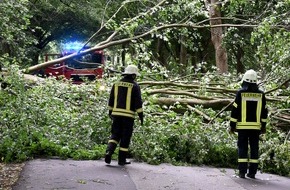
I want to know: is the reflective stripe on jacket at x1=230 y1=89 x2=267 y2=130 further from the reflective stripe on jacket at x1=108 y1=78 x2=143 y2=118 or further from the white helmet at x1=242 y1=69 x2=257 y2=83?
the reflective stripe on jacket at x1=108 y1=78 x2=143 y2=118

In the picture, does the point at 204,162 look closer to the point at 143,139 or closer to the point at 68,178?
the point at 143,139

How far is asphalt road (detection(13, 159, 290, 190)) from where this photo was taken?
6967 mm

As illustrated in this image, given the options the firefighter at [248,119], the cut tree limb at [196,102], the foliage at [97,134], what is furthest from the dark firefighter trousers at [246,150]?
the cut tree limb at [196,102]

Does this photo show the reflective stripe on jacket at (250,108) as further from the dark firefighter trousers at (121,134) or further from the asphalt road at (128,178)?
the dark firefighter trousers at (121,134)

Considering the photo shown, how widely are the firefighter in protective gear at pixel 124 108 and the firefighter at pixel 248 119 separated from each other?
176 centimetres

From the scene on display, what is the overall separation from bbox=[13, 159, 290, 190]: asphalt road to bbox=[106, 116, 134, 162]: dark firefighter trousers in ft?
0.92

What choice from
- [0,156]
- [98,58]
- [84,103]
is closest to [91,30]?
[98,58]

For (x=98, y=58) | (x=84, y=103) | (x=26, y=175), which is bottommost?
(x=26, y=175)

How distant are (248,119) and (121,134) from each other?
2.32 metres

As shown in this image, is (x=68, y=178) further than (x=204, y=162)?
No

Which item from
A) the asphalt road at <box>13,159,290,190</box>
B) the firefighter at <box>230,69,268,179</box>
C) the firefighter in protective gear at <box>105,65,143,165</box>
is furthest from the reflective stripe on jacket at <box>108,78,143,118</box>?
Answer: the firefighter at <box>230,69,268,179</box>

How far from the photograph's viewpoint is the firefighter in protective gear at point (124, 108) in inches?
341

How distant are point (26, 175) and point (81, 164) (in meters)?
1.47

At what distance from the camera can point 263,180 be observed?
8.41 meters
